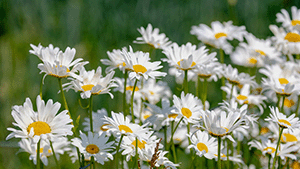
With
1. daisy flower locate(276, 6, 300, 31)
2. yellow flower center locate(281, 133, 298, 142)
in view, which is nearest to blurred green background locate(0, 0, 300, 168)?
daisy flower locate(276, 6, 300, 31)

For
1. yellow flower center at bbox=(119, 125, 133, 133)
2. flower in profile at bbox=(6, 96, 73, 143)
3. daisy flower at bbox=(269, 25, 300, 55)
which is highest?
daisy flower at bbox=(269, 25, 300, 55)

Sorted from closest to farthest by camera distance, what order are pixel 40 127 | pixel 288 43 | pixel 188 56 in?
pixel 40 127 → pixel 188 56 → pixel 288 43

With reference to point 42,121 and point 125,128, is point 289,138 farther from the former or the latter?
point 42,121

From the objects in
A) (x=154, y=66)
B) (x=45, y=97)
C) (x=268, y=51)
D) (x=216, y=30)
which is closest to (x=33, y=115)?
(x=154, y=66)

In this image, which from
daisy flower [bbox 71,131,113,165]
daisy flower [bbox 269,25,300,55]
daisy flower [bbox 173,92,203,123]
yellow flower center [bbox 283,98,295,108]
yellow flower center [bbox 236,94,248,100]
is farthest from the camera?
yellow flower center [bbox 283,98,295,108]

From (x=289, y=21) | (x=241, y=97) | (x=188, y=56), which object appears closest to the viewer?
(x=188, y=56)

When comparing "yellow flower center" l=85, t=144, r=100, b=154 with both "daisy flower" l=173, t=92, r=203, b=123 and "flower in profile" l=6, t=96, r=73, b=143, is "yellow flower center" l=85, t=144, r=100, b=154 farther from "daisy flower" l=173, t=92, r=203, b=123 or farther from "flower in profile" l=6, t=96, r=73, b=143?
"daisy flower" l=173, t=92, r=203, b=123

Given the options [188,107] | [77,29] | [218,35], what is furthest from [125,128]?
[77,29]
